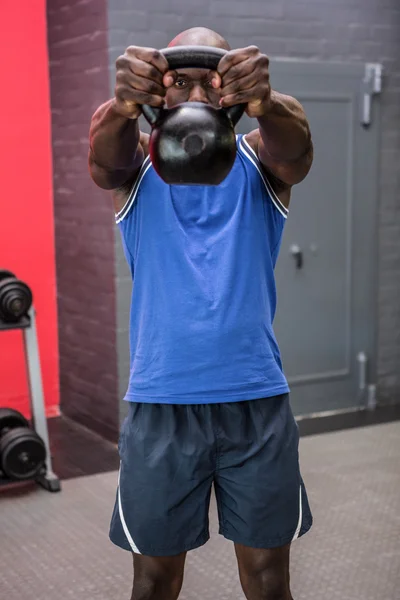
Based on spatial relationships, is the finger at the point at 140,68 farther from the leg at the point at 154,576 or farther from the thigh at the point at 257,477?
the leg at the point at 154,576

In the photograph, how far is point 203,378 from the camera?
4.89 ft

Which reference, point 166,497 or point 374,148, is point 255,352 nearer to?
point 166,497

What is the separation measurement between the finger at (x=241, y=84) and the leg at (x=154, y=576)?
2.86 feet

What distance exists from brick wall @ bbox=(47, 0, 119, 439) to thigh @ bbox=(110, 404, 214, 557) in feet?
6.94

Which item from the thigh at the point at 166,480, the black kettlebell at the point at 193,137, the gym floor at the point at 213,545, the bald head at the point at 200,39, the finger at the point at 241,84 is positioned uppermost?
the bald head at the point at 200,39

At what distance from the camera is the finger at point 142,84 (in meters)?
1.15

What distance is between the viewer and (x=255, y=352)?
4.99 feet

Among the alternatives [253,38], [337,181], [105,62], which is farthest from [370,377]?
[105,62]

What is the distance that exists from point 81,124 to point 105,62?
36 centimetres

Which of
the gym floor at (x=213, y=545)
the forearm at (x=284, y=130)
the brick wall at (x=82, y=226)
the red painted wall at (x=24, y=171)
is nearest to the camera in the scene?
the forearm at (x=284, y=130)

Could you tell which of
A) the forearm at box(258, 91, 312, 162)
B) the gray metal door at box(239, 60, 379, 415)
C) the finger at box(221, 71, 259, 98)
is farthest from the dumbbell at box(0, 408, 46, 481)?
the finger at box(221, 71, 259, 98)

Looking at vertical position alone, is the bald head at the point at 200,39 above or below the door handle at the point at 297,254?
above

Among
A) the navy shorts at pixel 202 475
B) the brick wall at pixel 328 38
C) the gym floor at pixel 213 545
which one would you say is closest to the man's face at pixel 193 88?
the navy shorts at pixel 202 475

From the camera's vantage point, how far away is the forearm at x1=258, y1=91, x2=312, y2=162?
1293mm
